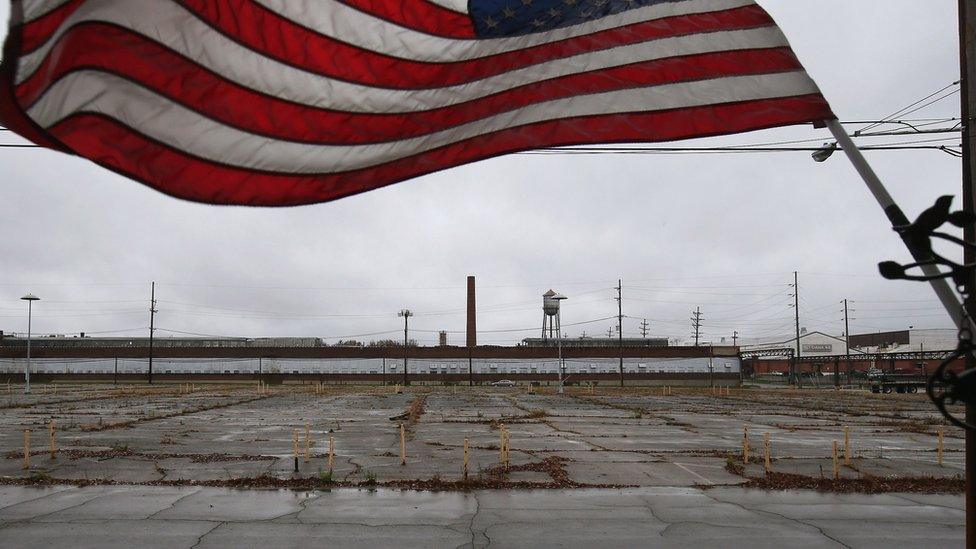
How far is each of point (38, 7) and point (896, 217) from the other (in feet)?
Answer: 15.0

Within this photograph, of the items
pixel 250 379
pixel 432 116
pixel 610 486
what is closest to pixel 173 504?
pixel 610 486

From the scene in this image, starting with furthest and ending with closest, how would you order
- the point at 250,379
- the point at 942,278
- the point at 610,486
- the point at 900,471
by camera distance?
the point at 250,379
the point at 900,471
the point at 610,486
the point at 942,278

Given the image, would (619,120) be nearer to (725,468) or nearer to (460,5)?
(460,5)

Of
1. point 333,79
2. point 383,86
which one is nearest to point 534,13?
point 383,86

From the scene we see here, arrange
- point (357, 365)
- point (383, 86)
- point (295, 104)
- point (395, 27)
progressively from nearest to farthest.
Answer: point (295, 104)
point (395, 27)
point (383, 86)
point (357, 365)

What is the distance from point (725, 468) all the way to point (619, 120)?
1481 cm

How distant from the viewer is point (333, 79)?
15.2 feet

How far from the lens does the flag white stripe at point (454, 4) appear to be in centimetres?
473

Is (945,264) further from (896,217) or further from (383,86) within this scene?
(383,86)

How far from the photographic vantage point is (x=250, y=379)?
92375 mm

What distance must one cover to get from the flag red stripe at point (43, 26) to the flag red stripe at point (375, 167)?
0.57m

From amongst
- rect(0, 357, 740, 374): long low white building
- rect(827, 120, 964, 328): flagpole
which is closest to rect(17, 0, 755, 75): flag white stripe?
rect(827, 120, 964, 328): flagpole

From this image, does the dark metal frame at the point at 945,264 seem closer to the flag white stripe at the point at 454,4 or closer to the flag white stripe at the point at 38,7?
the flag white stripe at the point at 454,4

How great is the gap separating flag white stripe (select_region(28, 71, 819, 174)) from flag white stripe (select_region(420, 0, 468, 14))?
78 centimetres
